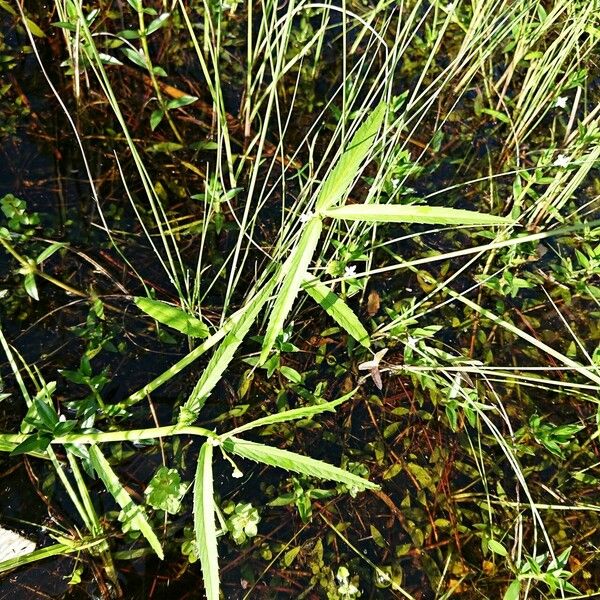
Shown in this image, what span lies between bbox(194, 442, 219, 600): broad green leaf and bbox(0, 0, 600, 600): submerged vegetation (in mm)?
112

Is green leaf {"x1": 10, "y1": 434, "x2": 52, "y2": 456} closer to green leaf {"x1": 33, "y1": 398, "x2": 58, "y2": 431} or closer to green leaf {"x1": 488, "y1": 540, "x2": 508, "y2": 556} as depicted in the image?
green leaf {"x1": 33, "y1": 398, "x2": 58, "y2": 431}

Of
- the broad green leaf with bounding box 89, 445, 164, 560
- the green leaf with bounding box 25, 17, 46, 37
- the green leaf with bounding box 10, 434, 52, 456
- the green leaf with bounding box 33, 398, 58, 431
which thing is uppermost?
the green leaf with bounding box 25, 17, 46, 37

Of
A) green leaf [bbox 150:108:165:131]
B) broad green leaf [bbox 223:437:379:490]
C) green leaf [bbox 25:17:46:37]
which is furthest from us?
green leaf [bbox 25:17:46:37]

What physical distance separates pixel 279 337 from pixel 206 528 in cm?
67

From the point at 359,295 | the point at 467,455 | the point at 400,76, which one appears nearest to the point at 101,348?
the point at 359,295

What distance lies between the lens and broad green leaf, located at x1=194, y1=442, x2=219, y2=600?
836 millimetres

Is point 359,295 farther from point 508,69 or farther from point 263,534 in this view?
point 508,69

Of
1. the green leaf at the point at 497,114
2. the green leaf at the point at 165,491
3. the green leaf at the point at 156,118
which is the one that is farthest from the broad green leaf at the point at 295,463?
the green leaf at the point at 497,114

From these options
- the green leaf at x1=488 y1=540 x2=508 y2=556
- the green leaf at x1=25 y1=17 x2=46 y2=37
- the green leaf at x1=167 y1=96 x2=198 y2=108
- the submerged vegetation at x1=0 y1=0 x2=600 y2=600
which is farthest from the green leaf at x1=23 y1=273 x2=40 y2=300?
the green leaf at x1=488 y1=540 x2=508 y2=556

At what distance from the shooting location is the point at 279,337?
149cm

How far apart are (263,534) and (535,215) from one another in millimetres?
1100

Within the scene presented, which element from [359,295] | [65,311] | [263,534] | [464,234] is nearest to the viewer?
[263,534]

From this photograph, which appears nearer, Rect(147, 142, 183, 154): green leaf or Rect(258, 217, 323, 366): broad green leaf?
Rect(258, 217, 323, 366): broad green leaf

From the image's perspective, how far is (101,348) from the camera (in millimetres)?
1538
